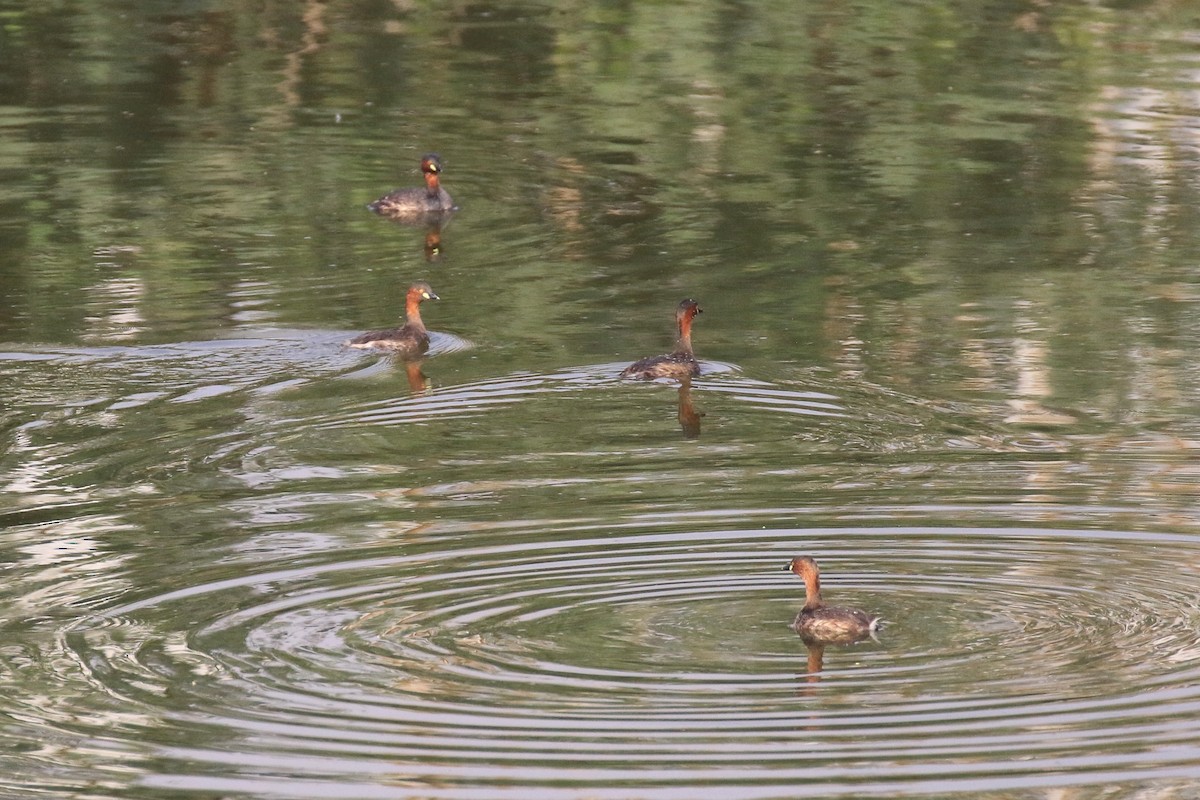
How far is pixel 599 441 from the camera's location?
46.3 feet

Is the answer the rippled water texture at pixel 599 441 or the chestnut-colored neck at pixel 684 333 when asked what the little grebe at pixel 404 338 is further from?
the chestnut-colored neck at pixel 684 333

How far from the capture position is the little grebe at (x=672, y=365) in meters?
15.5

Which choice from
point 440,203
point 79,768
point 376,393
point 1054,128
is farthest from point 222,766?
point 1054,128

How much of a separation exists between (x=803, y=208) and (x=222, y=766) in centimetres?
1400

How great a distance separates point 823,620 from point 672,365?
17.4 ft

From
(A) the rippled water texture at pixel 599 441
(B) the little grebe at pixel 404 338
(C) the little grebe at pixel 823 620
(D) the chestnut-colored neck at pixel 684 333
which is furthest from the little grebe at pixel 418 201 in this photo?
(C) the little grebe at pixel 823 620

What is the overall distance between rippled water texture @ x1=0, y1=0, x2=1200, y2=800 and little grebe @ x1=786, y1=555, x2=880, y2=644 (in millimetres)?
101

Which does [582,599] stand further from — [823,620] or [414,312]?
[414,312]

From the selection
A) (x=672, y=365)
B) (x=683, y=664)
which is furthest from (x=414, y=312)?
(x=683, y=664)

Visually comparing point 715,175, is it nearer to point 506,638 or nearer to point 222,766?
point 506,638

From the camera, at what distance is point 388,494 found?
1302cm

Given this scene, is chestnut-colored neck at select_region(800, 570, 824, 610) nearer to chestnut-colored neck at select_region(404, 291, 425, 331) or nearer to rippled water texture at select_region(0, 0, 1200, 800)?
rippled water texture at select_region(0, 0, 1200, 800)

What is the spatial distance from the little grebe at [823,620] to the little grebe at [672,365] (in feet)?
15.7

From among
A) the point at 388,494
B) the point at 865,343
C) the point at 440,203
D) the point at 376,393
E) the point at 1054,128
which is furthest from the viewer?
the point at 1054,128
